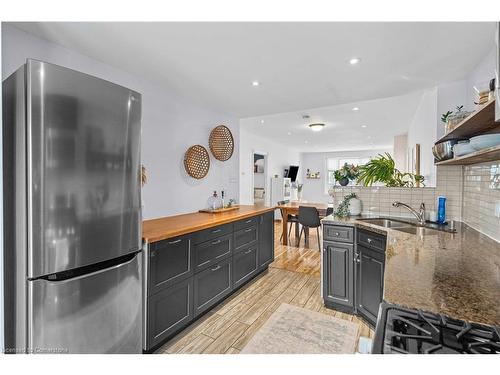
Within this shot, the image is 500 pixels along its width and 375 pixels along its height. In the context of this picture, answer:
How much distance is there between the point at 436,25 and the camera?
5.28 feet

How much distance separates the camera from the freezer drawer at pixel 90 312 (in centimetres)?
129

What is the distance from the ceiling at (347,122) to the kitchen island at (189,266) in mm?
2426

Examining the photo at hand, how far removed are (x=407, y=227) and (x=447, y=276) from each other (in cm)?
147

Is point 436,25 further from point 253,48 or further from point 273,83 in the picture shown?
point 273,83

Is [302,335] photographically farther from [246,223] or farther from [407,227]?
[407,227]

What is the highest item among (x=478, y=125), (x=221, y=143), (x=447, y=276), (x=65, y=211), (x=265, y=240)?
(x=221, y=143)

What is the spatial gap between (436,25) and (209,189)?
107 inches

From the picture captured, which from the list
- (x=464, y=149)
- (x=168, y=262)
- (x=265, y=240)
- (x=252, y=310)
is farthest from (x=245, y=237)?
(x=464, y=149)

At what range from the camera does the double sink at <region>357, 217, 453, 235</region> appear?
2.21 meters

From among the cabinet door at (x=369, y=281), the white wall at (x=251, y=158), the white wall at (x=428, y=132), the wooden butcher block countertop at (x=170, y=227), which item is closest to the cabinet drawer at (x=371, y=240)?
the cabinet door at (x=369, y=281)

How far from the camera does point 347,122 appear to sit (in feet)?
16.8

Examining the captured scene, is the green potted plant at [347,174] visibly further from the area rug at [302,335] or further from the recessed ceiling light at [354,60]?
the area rug at [302,335]

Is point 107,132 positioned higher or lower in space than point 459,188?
higher
